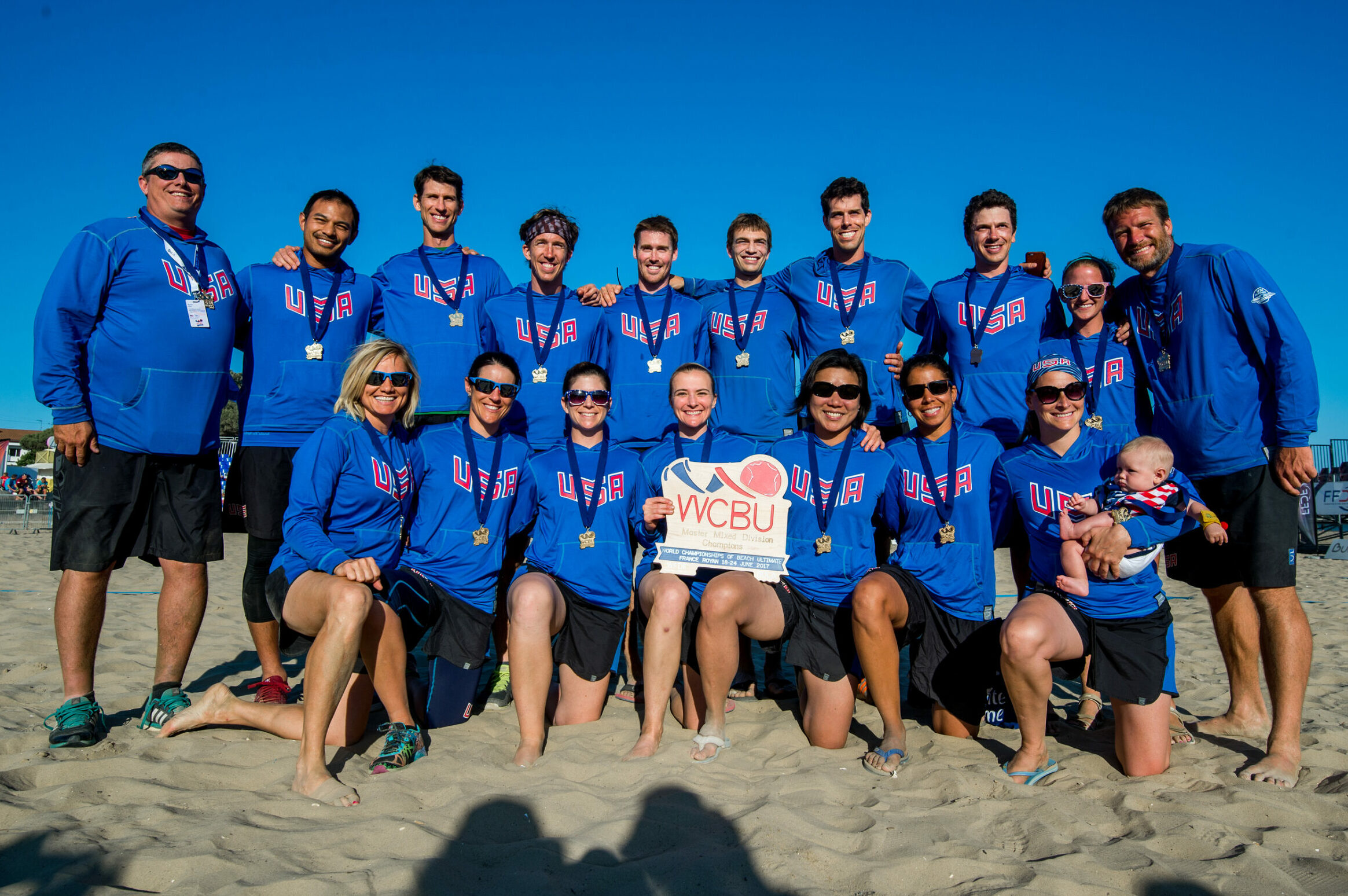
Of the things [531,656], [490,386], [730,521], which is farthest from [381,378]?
[730,521]

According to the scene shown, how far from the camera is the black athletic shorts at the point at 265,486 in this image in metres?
4.86

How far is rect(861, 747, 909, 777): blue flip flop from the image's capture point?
3.95 m

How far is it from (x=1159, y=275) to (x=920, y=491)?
1.94m

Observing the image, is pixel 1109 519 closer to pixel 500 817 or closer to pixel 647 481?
pixel 647 481

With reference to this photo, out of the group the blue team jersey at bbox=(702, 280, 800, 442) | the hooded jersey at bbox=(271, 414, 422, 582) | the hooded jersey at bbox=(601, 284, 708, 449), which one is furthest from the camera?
→ the blue team jersey at bbox=(702, 280, 800, 442)

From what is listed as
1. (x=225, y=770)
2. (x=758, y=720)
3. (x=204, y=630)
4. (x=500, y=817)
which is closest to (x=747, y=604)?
(x=758, y=720)

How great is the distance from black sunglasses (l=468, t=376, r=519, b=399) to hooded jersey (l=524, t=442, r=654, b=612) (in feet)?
1.46

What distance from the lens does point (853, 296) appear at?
5.79m

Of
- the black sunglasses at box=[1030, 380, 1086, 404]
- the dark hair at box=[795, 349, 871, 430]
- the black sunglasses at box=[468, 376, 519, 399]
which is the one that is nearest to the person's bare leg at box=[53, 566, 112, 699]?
the black sunglasses at box=[468, 376, 519, 399]

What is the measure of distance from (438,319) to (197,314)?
1.43m

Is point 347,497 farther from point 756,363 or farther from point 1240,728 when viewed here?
point 1240,728

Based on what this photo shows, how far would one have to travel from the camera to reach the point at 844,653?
4.44 m

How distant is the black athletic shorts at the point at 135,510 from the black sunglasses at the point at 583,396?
6.63 ft

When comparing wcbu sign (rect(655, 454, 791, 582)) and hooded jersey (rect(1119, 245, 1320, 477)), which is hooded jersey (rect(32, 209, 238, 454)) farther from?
hooded jersey (rect(1119, 245, 1320, 477))
